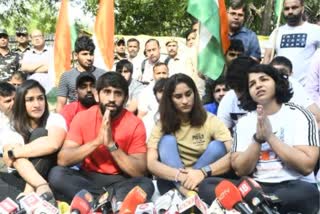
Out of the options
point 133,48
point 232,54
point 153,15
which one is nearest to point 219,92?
point 232,54

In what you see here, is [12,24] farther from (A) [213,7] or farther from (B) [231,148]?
(B) [231,148]

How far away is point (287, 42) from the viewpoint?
6363 millimetres

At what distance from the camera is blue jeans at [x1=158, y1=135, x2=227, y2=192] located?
16.4ft

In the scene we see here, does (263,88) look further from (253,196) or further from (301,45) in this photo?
(301,45)

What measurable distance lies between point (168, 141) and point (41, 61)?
4.28 meters

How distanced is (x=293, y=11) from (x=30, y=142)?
2902mm

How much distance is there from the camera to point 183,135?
16.9ft

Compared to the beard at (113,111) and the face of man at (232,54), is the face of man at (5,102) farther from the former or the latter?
the face of man at (232,54)

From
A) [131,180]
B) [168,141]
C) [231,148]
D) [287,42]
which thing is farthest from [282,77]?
[287,42]

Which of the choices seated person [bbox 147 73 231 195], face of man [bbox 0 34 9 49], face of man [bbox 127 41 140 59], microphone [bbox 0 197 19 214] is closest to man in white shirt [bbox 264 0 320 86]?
seated person [bbox 147 73 231 195]

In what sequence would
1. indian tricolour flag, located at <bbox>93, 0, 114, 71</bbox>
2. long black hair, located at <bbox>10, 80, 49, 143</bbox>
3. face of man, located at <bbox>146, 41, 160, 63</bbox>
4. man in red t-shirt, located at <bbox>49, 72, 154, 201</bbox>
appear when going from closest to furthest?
1. man in red t-shirt, located at <bbox>49, 72, 154, 201</bbox>
2. long black hair, located at <bbox>10, 80, 49, 143</bbox>
3. indian tricolour flag, located at <bbox>93, 0, 114, 71</bbox>
4. face of man, located at <bbox>146, 41, 160, 63</bbox>

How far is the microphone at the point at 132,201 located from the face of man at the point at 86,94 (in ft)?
6.30

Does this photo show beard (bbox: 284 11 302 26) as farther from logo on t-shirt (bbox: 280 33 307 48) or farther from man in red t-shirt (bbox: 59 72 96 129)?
man in red t-shirt (bbox: 59 72 96 129)

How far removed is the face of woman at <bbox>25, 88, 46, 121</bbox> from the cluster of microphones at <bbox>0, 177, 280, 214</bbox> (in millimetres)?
1240
